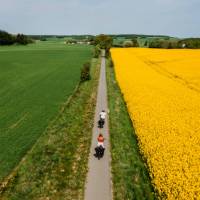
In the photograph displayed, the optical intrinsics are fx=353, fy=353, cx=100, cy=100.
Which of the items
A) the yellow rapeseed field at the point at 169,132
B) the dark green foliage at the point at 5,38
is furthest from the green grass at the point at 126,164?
the dark green foliage at the point at 5,38

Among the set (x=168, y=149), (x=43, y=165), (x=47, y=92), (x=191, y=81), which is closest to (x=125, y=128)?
(x=168, y=149)

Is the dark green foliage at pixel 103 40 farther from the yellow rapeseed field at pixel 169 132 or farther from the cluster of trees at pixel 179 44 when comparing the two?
the yellow rapeseed field at pixel 169 132

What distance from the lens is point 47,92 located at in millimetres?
37000

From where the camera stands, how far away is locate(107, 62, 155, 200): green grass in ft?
48.2

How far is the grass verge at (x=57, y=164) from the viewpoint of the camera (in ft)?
48.6

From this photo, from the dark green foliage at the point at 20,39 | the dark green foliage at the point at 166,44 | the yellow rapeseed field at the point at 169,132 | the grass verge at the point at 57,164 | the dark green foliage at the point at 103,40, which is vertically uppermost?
the yellow rapeseed field at the point at 169,132

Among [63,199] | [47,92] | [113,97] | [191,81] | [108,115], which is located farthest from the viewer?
[191,81]

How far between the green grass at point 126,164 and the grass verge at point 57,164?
151cm

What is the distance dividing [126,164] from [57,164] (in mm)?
3445

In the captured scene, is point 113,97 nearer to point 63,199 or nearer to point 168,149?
point 168,149

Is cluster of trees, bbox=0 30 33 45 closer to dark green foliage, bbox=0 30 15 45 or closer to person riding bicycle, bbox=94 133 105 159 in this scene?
dark green foliage, bbox=0 30 15 45

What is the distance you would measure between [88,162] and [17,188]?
12.9 feet

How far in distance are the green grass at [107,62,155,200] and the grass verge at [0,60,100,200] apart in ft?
4.94

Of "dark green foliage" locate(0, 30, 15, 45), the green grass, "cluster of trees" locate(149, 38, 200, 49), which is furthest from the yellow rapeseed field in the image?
"dark green foliage" locate(0, 30, 15, 45)
